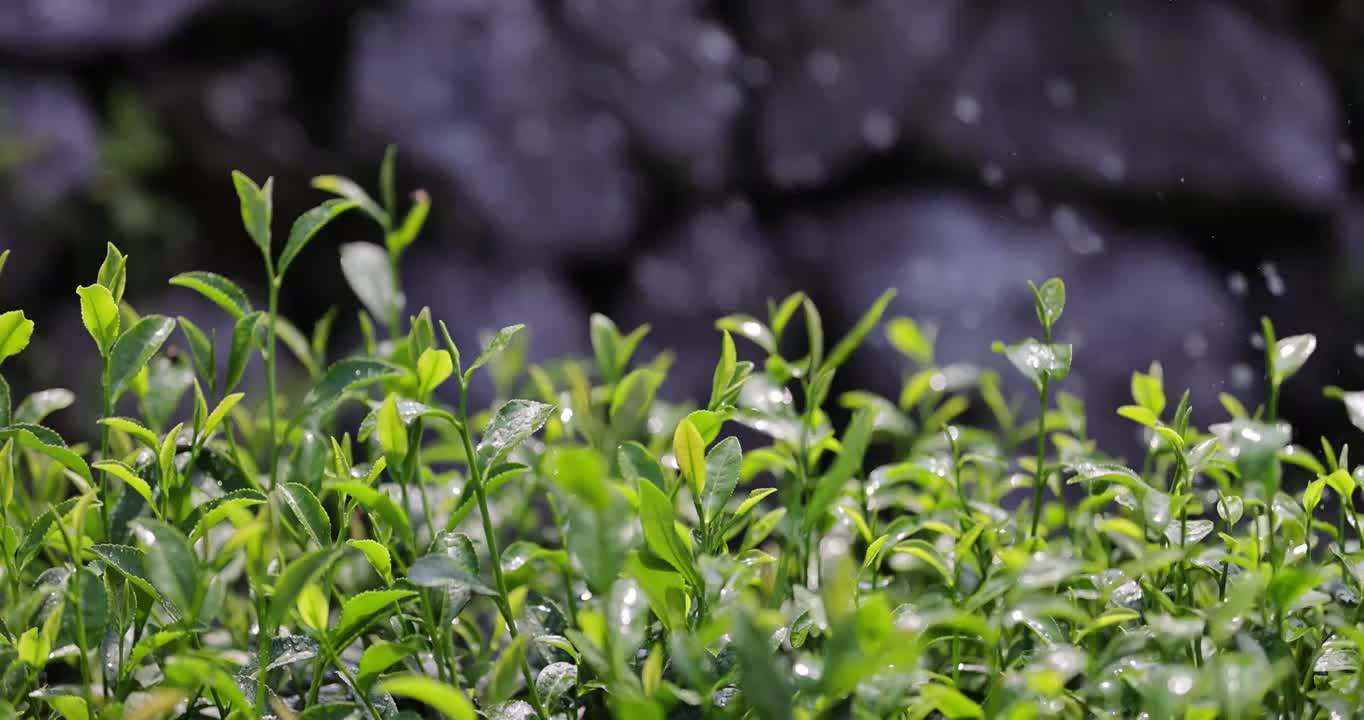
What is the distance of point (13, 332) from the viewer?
1.57 feet

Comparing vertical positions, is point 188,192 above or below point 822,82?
below

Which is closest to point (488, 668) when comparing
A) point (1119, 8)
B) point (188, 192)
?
point (1119, 8)

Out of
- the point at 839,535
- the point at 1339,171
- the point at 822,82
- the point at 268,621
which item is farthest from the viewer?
the point at 822,82

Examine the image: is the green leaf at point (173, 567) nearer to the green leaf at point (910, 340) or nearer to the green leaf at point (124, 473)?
the green leaf at point (124, 473)

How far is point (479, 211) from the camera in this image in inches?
87.7

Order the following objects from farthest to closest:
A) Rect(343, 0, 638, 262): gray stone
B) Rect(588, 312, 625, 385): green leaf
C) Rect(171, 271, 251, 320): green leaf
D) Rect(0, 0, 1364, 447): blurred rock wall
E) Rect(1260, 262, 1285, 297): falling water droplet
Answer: Rect(343, 0, 638, 262): gray stone → Rect(0, 0, 1364, 447): blurred rock wall → Rect(1260, 262, 1285, 297): falling water droplet → Rect(588, 312, 625, 385): green leaf → Rect(171, 271, 251, 320): green leaf

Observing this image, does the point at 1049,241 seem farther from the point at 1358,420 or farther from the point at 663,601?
the point at 663,601

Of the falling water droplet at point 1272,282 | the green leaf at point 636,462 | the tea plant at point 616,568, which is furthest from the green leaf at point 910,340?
the falling water droplet at point 1272,282

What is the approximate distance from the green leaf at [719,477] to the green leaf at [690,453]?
0.6 inches

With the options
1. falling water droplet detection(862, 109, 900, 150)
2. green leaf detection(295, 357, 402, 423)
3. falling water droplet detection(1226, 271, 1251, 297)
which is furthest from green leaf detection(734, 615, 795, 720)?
falling water droplet detection(862, 109, 900, 150)

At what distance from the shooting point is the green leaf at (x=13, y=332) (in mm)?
474

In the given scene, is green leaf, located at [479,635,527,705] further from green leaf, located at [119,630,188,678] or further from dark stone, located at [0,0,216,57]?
dark stone, located at [0,0,216,57]

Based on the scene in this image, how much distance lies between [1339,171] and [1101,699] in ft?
5.23

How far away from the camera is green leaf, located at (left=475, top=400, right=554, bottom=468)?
0.45 metres
